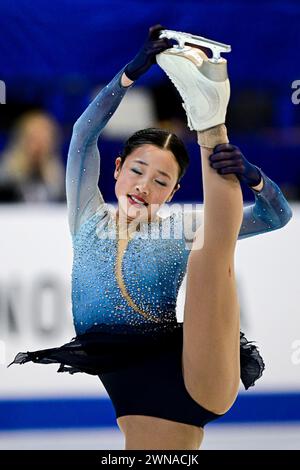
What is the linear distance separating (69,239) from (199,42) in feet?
6.36

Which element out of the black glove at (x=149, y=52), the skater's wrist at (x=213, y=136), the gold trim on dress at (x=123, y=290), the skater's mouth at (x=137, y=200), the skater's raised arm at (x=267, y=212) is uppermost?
the black glove at (x=149, y=52)

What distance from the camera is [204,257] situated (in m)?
1.93

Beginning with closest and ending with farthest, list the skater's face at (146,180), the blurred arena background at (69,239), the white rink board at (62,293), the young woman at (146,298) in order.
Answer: the young woman at (146,298) < the skater's face at (146,180) < the blurred arena background at (69,239) < the white rink board at (62,293)

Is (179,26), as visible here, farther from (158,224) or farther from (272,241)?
(158,224)

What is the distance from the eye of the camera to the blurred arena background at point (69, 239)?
136 inches

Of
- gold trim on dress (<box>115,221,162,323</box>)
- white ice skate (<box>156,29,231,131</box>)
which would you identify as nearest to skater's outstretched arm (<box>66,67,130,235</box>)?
gold trim on dress (<box>115,221,162,323</box>)

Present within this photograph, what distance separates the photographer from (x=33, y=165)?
11.5 ft

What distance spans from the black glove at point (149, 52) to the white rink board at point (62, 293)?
1.71m

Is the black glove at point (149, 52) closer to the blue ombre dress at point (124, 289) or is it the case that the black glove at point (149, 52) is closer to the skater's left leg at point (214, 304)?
the blue ombre dress at point (124, 289)

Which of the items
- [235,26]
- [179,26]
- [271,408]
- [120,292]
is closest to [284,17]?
[235,26]

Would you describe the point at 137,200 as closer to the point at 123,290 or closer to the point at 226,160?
the point at 123,290

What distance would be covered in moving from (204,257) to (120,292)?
11.7 inches

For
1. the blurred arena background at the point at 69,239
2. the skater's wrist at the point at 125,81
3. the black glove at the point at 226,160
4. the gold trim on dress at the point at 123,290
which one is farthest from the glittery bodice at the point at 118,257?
the blurred arena background at the point at 69,239

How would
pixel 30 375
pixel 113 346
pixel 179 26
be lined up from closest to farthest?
pixel 113 346 < pixel 179 26 < pixel 30 375
